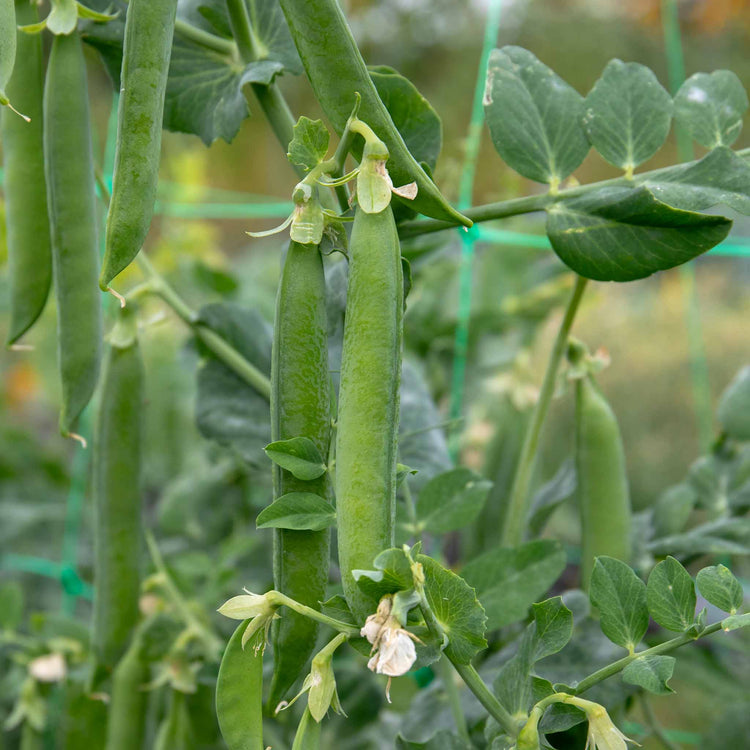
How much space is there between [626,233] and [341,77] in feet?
0.50

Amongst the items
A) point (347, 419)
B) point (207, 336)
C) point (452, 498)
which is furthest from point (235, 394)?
point (347, 419)

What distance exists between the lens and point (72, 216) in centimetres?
44

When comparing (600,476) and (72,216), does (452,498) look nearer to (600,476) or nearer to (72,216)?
(600,476)

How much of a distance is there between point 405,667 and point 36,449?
0.97 metres

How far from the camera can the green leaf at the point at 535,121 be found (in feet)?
1.48

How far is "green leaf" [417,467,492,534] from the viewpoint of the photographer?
1.61 feet

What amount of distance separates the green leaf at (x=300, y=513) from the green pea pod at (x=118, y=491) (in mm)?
231

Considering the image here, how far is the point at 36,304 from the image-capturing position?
0.48 m

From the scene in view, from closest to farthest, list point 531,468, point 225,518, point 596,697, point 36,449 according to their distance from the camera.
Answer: point 596,697 → point 531,468 → point 225,518 → point 36,449

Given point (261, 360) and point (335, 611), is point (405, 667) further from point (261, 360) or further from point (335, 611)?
point (261, 360)

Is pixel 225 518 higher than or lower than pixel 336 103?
lower

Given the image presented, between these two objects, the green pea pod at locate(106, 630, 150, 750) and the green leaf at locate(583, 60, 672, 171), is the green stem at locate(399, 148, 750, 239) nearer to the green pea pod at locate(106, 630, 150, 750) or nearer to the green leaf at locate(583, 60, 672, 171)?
the green leaf at locate(583, 60, 672, 171)

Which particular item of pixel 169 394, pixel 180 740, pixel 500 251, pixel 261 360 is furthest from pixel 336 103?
pixel 169 394

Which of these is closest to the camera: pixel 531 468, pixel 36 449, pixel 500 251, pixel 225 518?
pixel 531 468
